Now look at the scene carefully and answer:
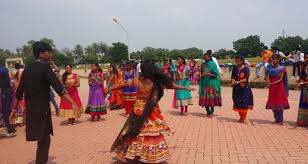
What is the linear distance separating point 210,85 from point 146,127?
15.4 feet

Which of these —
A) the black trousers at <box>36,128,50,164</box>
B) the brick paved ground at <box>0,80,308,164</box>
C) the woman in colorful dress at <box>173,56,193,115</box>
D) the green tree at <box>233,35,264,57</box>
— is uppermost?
the green tree at <box>233,35,264,57</box>

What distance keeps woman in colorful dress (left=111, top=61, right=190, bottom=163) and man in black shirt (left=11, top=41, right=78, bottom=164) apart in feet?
3.03

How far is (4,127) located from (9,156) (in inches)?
96.1

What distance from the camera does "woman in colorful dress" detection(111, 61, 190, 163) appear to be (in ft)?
16.4

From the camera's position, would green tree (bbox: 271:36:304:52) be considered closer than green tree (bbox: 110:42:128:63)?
Yes

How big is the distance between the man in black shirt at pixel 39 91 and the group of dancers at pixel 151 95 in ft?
0.06

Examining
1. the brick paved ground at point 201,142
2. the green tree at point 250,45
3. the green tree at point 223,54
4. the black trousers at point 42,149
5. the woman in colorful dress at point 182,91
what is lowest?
the brick paved ground at point 201,142

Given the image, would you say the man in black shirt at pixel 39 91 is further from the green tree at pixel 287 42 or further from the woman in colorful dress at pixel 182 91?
the green tree at pixel 287 42

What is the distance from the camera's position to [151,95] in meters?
5.25

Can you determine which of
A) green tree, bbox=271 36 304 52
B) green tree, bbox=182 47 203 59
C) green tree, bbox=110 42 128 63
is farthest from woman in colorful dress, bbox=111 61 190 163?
green tree, bbox=110 42 128 63

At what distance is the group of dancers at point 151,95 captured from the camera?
16.5 feet

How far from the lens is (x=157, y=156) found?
16.3 feet

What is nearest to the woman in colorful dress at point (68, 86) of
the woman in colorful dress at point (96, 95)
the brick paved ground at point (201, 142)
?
the brick paved ground at point (201, 142)

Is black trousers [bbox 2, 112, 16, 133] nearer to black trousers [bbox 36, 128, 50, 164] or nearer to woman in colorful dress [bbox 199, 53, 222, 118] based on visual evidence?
black trousers [bbox 36, 128, 50, 164]
